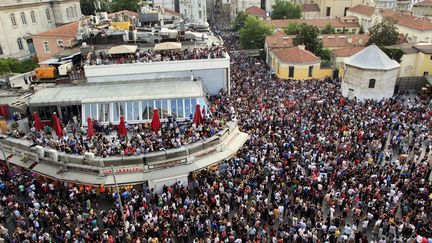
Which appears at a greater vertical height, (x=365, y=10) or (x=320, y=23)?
(x=365, y=10)

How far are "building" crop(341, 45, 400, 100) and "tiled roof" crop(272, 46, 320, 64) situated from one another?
642cm

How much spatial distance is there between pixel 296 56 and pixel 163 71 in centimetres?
2003

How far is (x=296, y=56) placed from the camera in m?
43.8

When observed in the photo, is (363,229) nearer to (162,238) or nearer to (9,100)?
(162,238)

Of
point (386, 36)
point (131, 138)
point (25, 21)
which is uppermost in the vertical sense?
point (25, 21)

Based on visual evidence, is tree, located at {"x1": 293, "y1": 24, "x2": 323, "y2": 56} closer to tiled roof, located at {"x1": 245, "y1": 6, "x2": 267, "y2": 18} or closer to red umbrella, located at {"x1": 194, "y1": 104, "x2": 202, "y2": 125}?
tiled roof, located at {"x1": 245, "y1": 6, "x2": 267, "y2": 18}

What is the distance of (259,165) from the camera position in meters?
22.4

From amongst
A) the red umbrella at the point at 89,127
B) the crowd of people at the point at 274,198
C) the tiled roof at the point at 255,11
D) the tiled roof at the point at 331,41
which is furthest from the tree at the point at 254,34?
the red umbrella at the point at 89,127

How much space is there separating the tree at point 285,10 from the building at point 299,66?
38.5 metres

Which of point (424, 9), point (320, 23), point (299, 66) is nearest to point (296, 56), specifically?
point (299, 66)

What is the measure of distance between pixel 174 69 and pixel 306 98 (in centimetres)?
1290

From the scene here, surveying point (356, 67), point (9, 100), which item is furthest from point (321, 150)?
point (9, 100)

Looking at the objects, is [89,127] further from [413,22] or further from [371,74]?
[413,22]

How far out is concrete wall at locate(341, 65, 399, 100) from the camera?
3594cm
